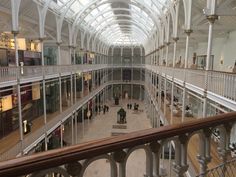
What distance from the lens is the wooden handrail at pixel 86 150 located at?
1.29m

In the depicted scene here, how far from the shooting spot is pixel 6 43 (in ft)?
73.4

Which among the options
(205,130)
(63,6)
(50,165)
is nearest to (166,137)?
(205,130)

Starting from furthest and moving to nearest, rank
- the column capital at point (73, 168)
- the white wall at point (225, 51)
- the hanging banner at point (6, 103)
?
the white wall at point (225, 51)
the hanging banner at point (6, 103)
the column capital at point (73, 168)

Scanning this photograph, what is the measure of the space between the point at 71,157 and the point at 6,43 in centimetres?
2396

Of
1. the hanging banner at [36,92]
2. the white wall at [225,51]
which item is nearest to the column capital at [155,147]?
the white wall at [225,51]

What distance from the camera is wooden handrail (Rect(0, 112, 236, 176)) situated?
1.29 meters

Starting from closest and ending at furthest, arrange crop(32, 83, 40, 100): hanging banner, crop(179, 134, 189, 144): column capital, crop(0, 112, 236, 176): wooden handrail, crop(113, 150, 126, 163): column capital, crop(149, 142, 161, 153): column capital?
crop(0, 112, 236, 176): wooden handrail, crop(113, 150, 126, 163): column capital, crop(149, 142, 161, 153): column capital, crop(179, 134, 189, 144): column capital, crop(32, 83, 40, 100): hanging banner

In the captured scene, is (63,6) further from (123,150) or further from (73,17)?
(123,150)

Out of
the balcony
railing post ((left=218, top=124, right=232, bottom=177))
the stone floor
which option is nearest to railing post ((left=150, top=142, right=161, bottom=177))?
railing post ((left=218, top=124, right=232, bottom=177))

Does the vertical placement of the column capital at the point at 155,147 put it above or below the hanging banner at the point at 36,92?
above

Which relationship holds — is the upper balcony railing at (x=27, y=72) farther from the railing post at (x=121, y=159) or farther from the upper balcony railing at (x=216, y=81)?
the railing post at (x=121, y=159)

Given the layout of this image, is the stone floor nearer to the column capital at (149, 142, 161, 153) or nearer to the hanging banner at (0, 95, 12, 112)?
the hanging banner at (0, 95, 12, 112)

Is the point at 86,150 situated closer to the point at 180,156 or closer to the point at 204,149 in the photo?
the point at 180,156

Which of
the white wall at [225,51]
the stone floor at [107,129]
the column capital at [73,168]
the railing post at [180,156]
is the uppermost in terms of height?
the white wall at [225,51]
